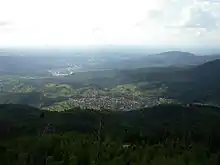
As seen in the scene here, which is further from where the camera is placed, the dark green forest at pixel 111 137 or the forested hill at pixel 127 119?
the forested hill at pixel 127 119

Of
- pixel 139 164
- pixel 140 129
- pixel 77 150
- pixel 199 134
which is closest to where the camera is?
pixel 139 164

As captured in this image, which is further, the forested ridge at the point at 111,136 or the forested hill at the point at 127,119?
the forested hill at the point at 127,119

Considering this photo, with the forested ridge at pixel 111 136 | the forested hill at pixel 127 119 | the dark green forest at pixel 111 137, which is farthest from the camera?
the forested hill at pixel 127 119

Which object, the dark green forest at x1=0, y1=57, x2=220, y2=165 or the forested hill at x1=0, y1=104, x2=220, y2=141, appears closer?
the dark green forest at x1=0, y1=57, x2=220, y2=165

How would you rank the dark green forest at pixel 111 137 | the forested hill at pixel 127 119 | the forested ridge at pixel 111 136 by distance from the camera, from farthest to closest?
the forested hill at pixel 127 119 < the forested ridge at pixel 111 136 < the dark green forest at pixel 111 137

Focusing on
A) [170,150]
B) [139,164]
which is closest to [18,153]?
[139,164]

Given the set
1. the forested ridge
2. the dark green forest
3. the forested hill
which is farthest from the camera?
the forested hill

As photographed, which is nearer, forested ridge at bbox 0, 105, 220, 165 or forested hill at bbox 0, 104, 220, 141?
forested ridge at bbox 0, 105, 220, 165

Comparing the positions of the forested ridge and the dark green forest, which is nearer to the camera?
the dark green forest

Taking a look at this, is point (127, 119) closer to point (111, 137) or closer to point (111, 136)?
point (111, 136)

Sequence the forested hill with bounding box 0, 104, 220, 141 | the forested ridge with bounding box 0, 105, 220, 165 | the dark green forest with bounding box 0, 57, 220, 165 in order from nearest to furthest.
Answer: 1. the dark green forest with bounding box 0, 57, 220, 165
2. the forested ridge with bounding box 0, 105, 220, 165
3. the forested hill with bounding box 0, 104, 220, 141

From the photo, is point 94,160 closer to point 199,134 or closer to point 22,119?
point 199,134
